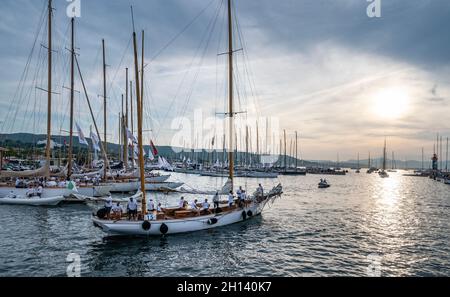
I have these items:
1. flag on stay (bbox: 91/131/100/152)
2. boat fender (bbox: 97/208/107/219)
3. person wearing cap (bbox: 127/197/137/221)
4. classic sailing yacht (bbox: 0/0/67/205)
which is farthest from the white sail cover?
person wearing cap (bbox: 127/197/137/221)

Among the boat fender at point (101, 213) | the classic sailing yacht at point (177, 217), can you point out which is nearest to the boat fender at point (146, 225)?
the classic sailing yacht at point (177, 217)

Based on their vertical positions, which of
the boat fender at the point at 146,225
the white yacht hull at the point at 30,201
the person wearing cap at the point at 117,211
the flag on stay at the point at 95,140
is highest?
the flag on stay at the point at 95,140

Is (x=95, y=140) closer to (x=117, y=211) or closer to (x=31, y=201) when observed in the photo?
(x=31, y=201)

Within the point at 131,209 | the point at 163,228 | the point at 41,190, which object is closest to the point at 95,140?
the point at 41,190

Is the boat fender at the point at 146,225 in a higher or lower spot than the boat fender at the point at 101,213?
lower

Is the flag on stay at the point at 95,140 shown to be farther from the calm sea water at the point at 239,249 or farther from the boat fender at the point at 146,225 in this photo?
the boat fender at the point at 146,225

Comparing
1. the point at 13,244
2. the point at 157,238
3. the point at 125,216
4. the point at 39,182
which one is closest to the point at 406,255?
the point at 157,238

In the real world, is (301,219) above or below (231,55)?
below

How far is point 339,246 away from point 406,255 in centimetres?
447

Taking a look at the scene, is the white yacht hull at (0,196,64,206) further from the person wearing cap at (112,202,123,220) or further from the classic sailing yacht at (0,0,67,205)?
the person wearing cap at (112,202,123,220)

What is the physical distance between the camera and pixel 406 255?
72.0 ft
